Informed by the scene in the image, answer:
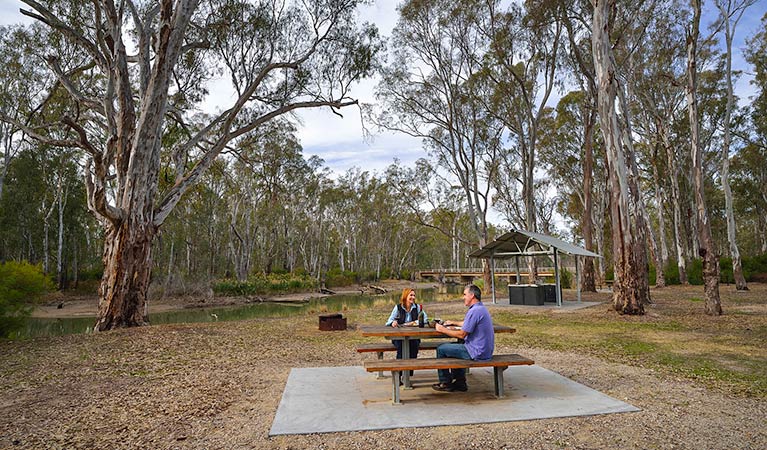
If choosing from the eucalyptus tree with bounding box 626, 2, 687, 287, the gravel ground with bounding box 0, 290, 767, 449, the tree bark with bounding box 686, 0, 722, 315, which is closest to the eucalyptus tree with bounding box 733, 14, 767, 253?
the eucalyptus tree with bounding box 626, 2, 687, 287

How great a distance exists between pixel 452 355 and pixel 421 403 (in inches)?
20.4

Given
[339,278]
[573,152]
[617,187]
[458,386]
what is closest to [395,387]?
[458,386]

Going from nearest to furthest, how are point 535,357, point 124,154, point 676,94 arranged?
point 535,357, point 124,154, point 676,94

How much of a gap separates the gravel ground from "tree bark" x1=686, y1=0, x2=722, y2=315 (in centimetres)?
573

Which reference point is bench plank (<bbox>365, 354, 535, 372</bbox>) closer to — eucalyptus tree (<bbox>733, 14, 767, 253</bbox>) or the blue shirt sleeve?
the blue shirt sleeve

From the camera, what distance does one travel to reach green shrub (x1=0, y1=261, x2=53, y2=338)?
8.10 m

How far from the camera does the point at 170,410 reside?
388 cm

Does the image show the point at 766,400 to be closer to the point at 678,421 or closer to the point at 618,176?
the point at 678,421

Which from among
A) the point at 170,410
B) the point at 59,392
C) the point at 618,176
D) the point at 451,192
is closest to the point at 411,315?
the point at 170,410

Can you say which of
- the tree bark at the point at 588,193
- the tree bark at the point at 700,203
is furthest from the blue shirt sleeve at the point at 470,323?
the tree bark at the point at 588,193

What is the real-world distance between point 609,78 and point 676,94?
14040 millimetres

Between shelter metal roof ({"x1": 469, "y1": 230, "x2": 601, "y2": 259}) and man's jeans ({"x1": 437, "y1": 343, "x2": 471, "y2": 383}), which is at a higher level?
shelter metal roof ({"x1": 469, "y1": 230, "x2": 601, "y2": 259})

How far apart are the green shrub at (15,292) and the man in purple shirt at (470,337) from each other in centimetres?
826

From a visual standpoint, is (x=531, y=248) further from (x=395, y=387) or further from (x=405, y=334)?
(x=395, y=387)
